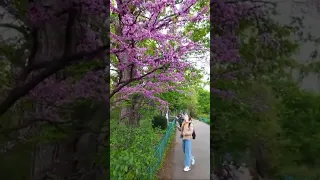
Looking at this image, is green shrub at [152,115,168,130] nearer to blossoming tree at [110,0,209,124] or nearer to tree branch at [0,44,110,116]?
blossoming tree at [110,0,209,124]

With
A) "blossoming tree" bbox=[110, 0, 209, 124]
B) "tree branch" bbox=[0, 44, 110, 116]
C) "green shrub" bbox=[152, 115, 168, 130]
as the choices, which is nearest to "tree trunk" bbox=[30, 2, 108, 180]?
"tree branch" bbox=[0, 44, 110, 116]

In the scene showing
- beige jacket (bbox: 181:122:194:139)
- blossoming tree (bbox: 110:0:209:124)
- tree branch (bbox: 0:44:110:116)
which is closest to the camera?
tree branch (bbox: 0:44:110:116)

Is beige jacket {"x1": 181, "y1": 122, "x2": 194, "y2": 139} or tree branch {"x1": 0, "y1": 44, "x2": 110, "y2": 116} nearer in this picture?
tree branch {"x1": 0, "y1": 44, "x2": 110, "y2": 116}

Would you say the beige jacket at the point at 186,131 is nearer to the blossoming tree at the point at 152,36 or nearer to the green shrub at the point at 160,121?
the blossoming tree at the point at 152,36

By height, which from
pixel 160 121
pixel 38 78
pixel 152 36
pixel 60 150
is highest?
pixel 152 36

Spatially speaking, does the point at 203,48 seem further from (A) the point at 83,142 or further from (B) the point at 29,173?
(B) the point at 29,173

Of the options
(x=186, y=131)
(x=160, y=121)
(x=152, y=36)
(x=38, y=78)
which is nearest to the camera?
(x=38, y=78)

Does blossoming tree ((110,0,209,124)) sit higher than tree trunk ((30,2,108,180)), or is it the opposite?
blossoming tree ((110,0,209,124))

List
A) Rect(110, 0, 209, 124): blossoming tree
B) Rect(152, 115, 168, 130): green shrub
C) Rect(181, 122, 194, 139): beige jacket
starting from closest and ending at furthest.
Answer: Rect(110, 0, 209, 124): blossoming tree, Rect(181, 122, 194, 139): beige jacket, Rect(152, 115, 168, 130): green shrub

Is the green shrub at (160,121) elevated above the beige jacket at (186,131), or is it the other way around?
the beige jacket at (186,131)

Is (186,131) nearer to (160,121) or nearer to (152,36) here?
(152,36)

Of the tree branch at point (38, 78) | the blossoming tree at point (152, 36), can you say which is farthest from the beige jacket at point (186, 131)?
the tree branch at point (38, 78)

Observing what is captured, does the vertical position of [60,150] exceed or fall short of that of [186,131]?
it exceeds it

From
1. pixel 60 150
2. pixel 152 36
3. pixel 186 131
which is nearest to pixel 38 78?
pixel 60 150
